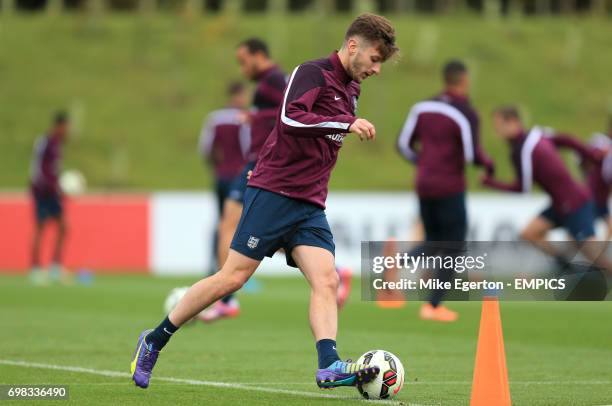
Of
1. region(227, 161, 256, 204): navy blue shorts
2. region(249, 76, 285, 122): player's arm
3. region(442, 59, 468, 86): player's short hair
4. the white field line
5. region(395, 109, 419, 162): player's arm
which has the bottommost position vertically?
the white field line

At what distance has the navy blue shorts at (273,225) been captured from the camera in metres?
7.53

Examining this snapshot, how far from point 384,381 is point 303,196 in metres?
1.18

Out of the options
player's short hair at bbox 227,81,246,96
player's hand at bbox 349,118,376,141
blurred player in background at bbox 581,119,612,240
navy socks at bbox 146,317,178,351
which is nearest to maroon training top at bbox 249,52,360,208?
player's hand at bbox 349,118,376,141

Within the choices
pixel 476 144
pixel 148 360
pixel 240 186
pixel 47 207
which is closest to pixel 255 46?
pixel 240 186

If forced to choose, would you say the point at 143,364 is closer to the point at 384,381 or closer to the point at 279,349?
the point at 384,381

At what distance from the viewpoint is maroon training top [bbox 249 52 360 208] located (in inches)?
291

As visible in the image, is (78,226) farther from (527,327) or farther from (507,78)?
(507,78)

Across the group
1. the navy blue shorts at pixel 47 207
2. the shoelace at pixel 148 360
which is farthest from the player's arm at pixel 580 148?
the navy blue shorts at pixel 47 207

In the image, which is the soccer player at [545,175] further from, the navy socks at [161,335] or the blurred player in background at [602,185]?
the navy socks at [161,335]

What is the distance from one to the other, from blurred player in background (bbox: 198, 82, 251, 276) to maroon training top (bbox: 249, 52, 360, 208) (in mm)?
9145

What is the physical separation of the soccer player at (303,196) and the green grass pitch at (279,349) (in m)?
0.46

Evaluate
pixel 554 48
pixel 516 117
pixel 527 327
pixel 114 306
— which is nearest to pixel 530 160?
pixel 516 117

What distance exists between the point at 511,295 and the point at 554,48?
4257 centimetres

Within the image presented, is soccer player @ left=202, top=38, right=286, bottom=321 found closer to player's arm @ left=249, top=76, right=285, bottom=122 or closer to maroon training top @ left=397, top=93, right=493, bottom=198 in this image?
player's arm @ left=249, top=76, right=285, bottom=122
